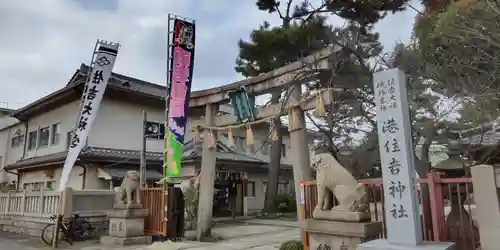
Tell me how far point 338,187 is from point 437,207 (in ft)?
5.48

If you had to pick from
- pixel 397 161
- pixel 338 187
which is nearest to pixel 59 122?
pixel 338 187

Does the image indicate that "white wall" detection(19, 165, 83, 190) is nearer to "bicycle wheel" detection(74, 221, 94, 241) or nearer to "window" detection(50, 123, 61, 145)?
"window" detection(50, 123, 61, 145)

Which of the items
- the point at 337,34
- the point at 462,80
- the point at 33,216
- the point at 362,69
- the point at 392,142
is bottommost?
the point at 33,216

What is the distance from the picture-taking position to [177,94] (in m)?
12.5

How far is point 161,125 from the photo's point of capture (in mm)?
19688

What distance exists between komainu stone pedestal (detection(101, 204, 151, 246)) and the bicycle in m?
1.59

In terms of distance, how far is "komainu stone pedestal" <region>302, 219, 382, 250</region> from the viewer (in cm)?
654

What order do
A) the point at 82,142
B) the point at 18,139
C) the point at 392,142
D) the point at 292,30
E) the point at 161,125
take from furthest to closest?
the point at 18,139 < the point at 161,125 < the point at 292,30 < the point at 82,142 < the point at 392,142

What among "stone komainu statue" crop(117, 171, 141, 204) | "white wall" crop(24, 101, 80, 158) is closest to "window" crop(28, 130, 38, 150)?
"white wall" crop(24, 101, 80, 158)

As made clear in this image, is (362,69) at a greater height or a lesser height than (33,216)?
greater

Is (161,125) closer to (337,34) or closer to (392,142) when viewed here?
(337,34)

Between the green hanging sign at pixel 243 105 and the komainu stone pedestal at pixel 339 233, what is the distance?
4.42 metres

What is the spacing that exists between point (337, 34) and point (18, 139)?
83.7ft

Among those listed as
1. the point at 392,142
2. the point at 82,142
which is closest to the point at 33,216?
the point at 82,142
